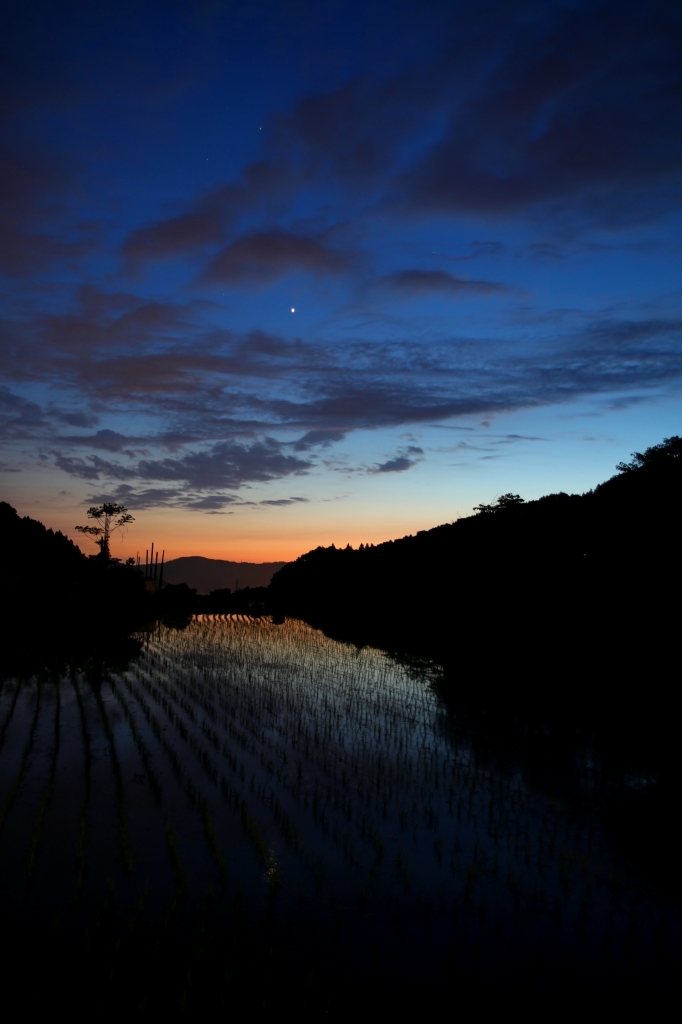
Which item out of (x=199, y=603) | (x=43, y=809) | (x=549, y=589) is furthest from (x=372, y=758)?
(x=199, y=603)

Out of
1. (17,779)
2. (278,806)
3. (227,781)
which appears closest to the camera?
(278,806)

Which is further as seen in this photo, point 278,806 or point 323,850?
point 278,806

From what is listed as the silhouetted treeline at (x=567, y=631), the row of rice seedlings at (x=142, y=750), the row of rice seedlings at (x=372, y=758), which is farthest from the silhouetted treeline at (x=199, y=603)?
the row of rice seedlings at (x=142, y=750)

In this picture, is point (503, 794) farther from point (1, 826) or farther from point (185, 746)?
point (1, 826)

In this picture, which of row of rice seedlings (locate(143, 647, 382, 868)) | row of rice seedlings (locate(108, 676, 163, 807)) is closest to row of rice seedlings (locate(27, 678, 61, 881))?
row of rice seedlings (locate(108, 676, 163, 807))

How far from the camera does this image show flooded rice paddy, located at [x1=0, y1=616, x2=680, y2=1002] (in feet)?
19.5

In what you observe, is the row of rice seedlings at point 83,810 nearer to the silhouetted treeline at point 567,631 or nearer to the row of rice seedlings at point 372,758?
the row of rice seedlings at point 372,758

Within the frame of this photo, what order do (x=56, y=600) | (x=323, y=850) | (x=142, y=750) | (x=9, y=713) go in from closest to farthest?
(x=323, y=850), (x=142, y=750), (x=9, y=713), (x=56, y=600)

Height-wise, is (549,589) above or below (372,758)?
above

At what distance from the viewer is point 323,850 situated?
7.79 metres

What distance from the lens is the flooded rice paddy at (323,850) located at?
5.95 m

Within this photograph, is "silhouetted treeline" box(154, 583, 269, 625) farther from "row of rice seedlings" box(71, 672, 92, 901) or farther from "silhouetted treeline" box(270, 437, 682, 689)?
"row of rice seedlings" box(71, 672, 92, 901)

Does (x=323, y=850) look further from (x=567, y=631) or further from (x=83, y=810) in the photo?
(x=567, y=631)

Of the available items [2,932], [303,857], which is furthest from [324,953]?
[2,932]
